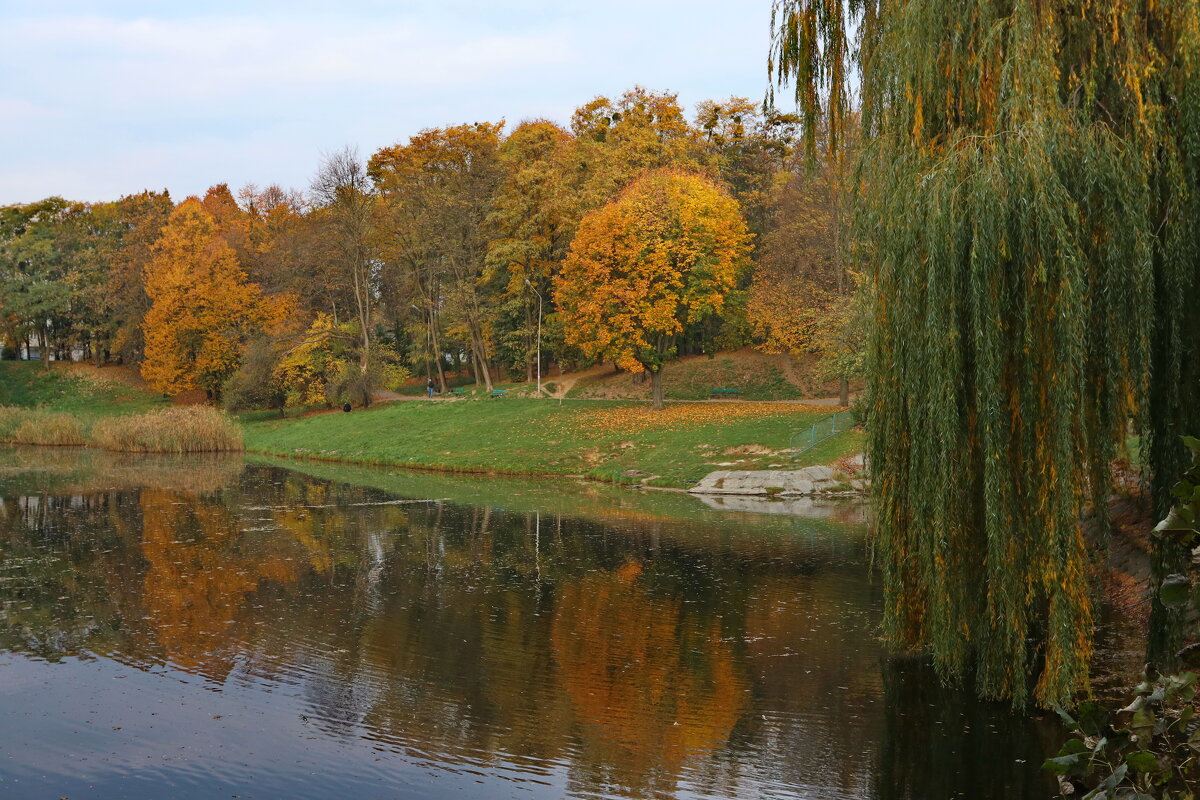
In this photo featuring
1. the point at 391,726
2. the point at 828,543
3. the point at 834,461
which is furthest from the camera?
the point at 834,461

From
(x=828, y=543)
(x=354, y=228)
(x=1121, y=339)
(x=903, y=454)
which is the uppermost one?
(x=354, y=228)

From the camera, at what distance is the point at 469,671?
41.8 feet

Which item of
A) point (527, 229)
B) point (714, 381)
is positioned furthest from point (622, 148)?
point (714, 381)

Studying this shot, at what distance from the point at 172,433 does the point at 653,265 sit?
810 inches

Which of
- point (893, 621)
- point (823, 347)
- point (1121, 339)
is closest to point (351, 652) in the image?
point (893, 621)

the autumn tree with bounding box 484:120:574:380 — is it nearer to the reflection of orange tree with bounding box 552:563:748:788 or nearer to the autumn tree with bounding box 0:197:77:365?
the autumn tree with bounding box 0:197:77:365

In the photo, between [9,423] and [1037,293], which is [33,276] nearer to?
[9,423]

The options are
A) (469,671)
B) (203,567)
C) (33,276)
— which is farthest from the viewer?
(33,276)

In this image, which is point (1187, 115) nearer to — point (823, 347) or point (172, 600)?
point (172, 600)

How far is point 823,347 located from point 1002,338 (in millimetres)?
28156

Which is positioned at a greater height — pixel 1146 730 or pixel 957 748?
pixel 1146 730

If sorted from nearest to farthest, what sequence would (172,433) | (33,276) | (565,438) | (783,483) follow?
1. (783,483)
2. (565,438)
3. (172,433)
4. (33,276)

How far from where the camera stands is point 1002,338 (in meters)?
10.0

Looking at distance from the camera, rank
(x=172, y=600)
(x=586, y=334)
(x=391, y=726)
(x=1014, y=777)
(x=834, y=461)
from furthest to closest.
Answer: (x=586, y=334), (x=834, y=461), (x=172, y=600), (x=391, y=726), (x=1014, y=777)
